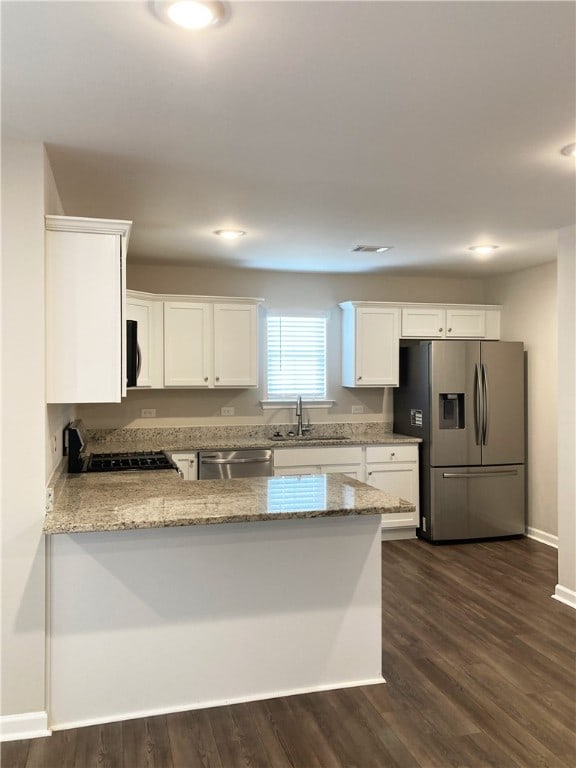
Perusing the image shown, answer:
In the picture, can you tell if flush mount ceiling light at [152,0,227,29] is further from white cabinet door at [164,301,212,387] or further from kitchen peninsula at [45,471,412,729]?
white cabinet door at [164,301,212,387]

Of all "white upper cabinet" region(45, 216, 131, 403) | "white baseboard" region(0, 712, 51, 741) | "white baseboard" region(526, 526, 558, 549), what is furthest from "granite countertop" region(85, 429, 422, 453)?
"white baseboard" region(0, 712, 51, 741)

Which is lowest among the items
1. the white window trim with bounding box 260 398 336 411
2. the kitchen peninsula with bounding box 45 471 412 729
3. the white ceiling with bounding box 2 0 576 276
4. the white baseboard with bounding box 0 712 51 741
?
the white baseboard with bounding box 0 712 51 741

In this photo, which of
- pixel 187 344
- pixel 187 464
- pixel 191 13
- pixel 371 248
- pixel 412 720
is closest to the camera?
pixel 191 13

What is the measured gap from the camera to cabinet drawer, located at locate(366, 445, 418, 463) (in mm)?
5734

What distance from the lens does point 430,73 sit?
2.07 meters

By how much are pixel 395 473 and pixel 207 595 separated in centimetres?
322

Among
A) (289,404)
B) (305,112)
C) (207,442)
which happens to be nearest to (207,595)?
(305,112)

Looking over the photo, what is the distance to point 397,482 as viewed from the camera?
578cm

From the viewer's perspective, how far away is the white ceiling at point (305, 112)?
179cm

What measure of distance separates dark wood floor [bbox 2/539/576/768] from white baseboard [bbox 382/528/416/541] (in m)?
1.83

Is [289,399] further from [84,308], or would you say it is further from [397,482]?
[84,308]

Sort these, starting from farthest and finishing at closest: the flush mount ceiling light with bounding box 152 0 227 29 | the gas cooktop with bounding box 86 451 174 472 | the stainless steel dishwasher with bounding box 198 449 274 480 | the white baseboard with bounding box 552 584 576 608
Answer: the stainless steel dishwasher with bounding box 198 449 274 480
the white baseboard with bounding box 552 584 576 608
the gas cooktop with bounding box 86 451 174 472
the flush mount ceiling light with bounding box 152 0 227 29

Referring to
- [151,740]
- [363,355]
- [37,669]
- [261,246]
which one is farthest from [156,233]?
[151,740]

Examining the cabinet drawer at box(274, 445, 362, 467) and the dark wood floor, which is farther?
the cabinet drawer at box(274, 445, 362, 467)
